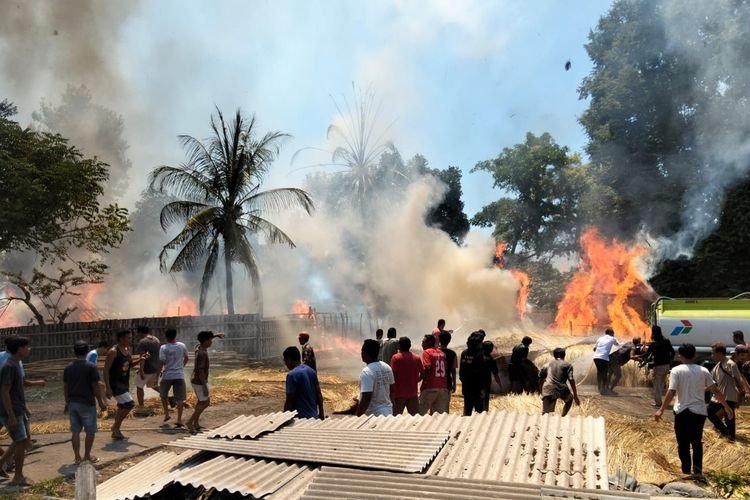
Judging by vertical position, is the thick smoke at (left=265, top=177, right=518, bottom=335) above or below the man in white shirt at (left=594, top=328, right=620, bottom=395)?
above

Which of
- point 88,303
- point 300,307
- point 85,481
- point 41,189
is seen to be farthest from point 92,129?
point 85,481

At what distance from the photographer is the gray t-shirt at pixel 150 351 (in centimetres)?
1102

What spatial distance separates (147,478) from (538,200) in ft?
127

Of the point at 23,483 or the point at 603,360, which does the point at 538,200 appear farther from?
the point at 23,483

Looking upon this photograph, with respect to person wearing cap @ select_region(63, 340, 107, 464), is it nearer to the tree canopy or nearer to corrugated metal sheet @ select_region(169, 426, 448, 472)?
corrugated metal sheet @ select_region(169, 426, 448, 472)

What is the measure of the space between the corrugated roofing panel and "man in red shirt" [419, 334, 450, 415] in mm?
3131

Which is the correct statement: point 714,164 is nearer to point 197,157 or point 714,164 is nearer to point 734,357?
point 734,357

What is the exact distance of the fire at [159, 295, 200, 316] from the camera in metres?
38.6

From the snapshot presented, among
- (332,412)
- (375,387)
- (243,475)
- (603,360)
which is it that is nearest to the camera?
(243,475)

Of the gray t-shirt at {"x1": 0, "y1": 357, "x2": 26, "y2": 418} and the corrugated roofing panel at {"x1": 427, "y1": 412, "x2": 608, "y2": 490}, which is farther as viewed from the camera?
the gray t-shirt at {"x1": 0, "y1": 357, "x2": 26, "y2": 418}

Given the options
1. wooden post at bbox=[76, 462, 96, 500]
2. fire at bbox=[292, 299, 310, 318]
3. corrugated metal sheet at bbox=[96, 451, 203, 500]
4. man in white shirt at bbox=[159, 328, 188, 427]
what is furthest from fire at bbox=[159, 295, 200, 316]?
wooden post at bbox=[76, 462, 96, 500]

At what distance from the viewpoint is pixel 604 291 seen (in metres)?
29.6

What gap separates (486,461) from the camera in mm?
4219

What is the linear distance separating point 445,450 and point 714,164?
25.3m
